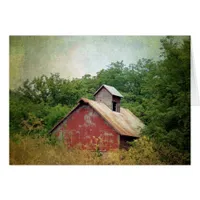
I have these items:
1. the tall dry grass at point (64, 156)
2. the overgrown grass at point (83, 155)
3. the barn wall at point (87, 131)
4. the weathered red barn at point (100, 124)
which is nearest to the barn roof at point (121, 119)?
the weathered red barn at point (100, 124)

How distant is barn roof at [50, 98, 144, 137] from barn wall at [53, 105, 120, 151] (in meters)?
0.12

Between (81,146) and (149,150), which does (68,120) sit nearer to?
(81,146)

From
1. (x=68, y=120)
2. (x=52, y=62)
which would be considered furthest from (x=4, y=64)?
(x=68, y=120)

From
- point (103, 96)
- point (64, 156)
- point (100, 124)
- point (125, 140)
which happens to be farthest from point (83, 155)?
point (103, 96)

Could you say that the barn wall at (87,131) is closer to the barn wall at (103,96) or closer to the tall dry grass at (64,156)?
the tall dry grass at (64,156)

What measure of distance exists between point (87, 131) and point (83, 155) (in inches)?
26.4

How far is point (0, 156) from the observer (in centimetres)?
1573

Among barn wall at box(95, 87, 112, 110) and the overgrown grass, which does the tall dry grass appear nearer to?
the overgrown grass

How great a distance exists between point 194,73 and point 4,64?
16.6 feet

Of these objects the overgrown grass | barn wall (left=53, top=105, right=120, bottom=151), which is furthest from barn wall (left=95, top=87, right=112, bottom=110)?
the overgrown grass

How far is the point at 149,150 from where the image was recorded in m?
15.9

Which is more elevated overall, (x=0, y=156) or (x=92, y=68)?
(x=92, y=68)

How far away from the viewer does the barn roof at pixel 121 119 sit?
16125mm
